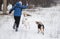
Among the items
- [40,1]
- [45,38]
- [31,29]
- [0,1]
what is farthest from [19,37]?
[40,1]

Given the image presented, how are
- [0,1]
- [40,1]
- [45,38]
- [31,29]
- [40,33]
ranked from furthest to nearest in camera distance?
[40,1], [0,1], [31,29], [40,33], [45,38]

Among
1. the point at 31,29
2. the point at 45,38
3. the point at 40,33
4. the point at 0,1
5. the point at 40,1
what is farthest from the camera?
the point at 40,1

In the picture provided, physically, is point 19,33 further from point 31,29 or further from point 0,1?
point 0,1

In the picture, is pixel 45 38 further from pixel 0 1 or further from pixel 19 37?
pixel 0 1

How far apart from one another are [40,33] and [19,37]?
1549 mm

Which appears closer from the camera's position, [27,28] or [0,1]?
[27,28]

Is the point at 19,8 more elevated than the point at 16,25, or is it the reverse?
the point at 19,8

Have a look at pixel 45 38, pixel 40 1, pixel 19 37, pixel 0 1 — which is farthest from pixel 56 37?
pixel 40 1

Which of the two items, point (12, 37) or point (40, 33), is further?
point (40, 33)

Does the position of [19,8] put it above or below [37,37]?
above

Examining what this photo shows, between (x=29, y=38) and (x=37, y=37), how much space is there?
0.41 m

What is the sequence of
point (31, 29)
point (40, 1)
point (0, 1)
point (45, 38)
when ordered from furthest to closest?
point (40, 1), point (0, 1), point (31, 29), point (45, 38)

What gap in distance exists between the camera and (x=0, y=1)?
1464 inches

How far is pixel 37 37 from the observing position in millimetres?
13477
